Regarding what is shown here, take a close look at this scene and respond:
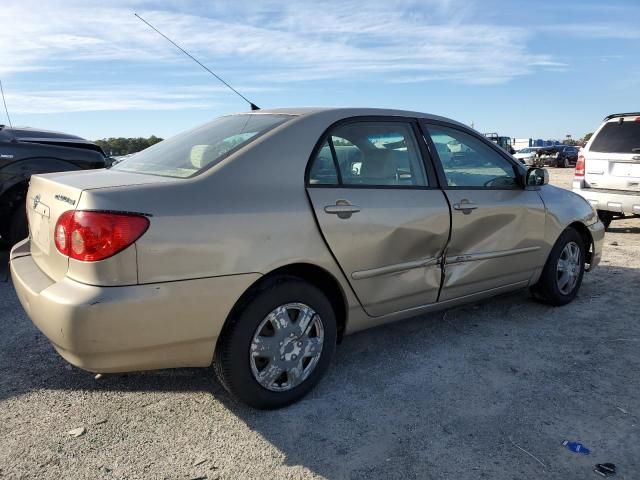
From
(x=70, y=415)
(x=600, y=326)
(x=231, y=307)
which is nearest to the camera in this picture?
(x=231, y=307)

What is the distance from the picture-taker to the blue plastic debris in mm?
2553

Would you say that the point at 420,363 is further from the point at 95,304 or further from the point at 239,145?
the point at 95,304

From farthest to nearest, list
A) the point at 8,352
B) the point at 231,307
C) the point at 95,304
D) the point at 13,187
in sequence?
the point at 13,187
the point at 8,352
the point at 231,307
the point at 95,304

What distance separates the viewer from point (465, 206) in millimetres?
3670

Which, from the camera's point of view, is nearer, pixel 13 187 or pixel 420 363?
pixel 420 363

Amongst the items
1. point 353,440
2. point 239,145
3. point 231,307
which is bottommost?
Answer: point 353,440

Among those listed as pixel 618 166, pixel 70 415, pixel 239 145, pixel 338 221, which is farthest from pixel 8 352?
pixel 618 166

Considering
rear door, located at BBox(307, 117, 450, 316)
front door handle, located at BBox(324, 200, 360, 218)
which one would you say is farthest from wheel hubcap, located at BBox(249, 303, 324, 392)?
front door handle, located at BBox(324, 200, 360, 218)

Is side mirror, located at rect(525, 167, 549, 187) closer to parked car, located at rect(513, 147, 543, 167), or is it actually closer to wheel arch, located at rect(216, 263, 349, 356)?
wheel arch, located at rect(216, 263, 349, 356)

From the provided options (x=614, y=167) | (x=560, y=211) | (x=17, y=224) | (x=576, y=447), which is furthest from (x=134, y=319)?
(x=614, y=167)

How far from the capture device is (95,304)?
230 centimetres

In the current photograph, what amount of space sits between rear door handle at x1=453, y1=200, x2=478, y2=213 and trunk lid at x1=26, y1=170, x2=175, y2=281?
6.31 ft

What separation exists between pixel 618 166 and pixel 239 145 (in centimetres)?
682

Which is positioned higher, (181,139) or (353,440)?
(181,139)
